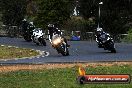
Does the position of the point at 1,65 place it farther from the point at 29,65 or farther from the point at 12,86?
the point at 12,86

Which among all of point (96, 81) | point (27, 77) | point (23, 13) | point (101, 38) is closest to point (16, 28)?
point (23, 13)

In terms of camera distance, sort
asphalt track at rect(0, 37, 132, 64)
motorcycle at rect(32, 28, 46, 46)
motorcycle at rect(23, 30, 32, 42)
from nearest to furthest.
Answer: asphalt track at rect(0, 37, 132, 64), motorcycle at rect(32, 28, 46, 46), motorcycle at rect(23, 30, 32, 42)

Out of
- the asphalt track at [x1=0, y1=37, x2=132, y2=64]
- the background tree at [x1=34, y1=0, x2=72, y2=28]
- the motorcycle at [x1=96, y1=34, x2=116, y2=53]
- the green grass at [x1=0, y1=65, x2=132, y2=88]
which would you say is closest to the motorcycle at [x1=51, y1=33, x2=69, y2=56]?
the asphalt track at [x1=0, y1=37, x2=132, y2=64]

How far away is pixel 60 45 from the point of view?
2647 cm

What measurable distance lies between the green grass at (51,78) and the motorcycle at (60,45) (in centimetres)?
649

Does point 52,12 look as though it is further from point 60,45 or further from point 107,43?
point 60,45

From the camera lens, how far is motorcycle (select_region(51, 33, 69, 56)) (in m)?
26.3

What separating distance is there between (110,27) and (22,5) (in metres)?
12.0

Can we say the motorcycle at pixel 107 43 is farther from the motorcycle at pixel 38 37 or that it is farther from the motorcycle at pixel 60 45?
the motorcycle at pixel 38 37

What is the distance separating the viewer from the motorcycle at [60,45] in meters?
26.3

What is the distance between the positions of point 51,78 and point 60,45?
10.3m

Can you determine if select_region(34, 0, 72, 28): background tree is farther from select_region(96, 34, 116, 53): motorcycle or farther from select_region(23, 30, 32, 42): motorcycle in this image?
select_region(96, 34, 116, 53): motorcycle

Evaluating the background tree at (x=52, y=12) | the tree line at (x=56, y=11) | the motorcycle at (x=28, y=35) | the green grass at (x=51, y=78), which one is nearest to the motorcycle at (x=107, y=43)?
the green grass at (x=51, y=78)

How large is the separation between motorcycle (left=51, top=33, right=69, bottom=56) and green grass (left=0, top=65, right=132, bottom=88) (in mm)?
6491
